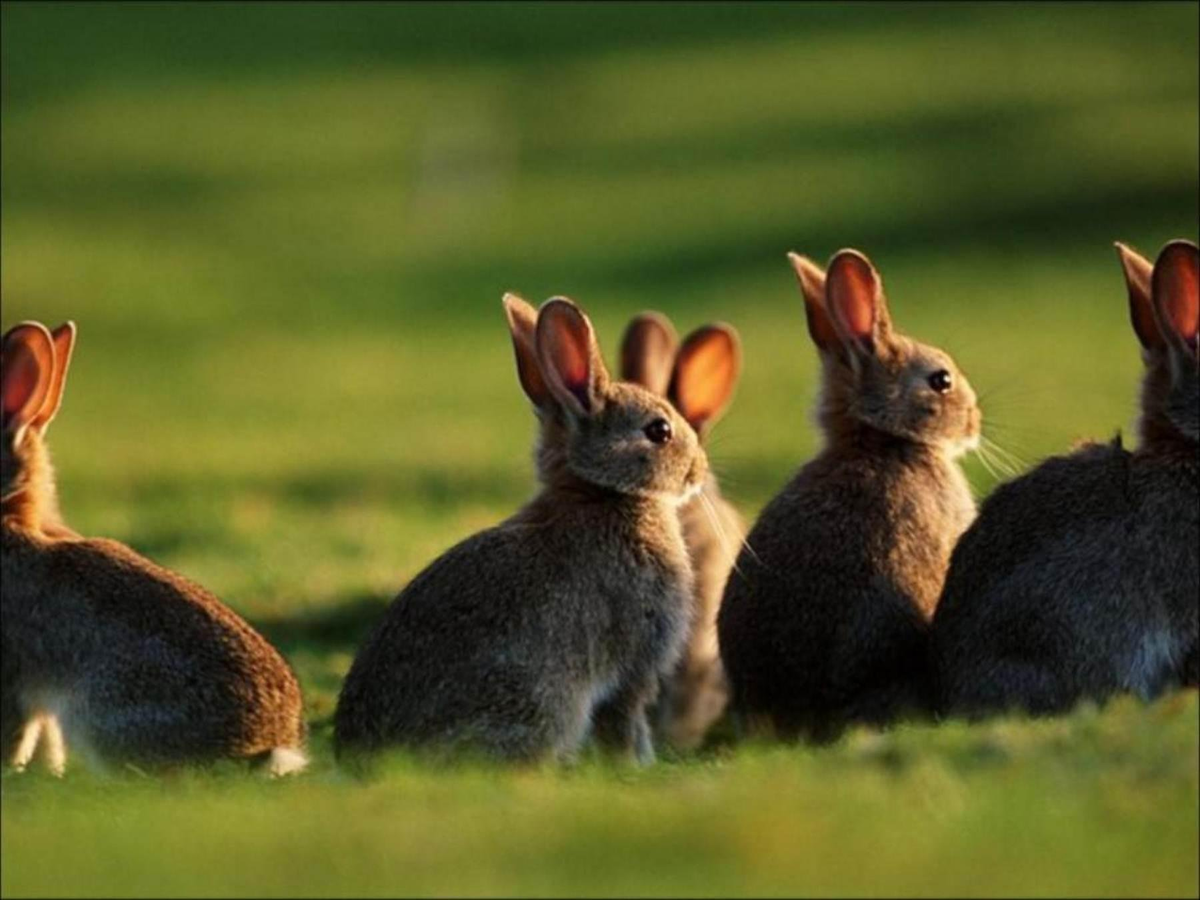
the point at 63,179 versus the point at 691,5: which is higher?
the point at 691,5

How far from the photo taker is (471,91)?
53062 mm

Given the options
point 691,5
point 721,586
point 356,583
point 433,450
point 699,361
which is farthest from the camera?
point 691,5

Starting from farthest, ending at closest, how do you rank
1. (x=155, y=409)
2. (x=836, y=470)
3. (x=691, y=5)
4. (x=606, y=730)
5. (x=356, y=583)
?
1. (x=691, y=5)
2. (x=155, y=409)
3. (x=356, y=583)
4. (x=836, y=470)
5. (x=606, y=730)

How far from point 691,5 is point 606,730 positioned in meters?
52.4

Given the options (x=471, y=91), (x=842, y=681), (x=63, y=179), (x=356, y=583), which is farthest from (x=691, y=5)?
(x=842, y=681)

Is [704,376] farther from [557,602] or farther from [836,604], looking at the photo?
[557,602]

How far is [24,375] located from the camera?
393 inches

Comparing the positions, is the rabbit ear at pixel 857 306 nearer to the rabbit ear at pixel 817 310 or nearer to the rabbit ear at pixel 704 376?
the rabbit ear at pixel 817 310

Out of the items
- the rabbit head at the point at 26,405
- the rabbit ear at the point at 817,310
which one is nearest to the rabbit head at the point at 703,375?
the rabbit ear at the point at 817,310

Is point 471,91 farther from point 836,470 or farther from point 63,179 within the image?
point 836,470

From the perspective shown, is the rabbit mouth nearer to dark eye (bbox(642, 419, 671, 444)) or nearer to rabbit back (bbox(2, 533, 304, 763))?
dark eye (bbox(642, 419, 671, 444))

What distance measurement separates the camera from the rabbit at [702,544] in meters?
11.1

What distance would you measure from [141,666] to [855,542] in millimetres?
2554

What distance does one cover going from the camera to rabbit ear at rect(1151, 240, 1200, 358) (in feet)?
31.2
